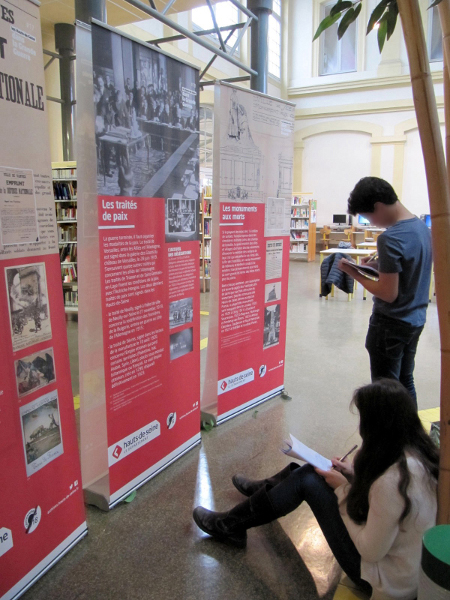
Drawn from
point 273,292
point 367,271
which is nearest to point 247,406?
point 273,292

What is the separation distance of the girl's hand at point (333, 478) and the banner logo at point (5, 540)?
3.72ft

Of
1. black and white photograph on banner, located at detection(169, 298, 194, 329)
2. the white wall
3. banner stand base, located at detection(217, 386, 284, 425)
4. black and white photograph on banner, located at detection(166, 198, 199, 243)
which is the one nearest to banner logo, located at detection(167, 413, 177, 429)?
black and white photograph on banner, located at detection(169, 298, 194, 329)

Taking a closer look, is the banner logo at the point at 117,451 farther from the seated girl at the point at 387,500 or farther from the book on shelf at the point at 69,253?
the book on shelf at the point at 69,253

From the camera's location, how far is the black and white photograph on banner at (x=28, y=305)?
4.91 feet

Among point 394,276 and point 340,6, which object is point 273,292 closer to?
point 394,276

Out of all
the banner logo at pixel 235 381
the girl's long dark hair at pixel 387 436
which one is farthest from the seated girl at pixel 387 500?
the banner logo at pixel 235 381

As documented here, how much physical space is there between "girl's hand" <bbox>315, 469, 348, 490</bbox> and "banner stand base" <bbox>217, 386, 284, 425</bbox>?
4.68ft

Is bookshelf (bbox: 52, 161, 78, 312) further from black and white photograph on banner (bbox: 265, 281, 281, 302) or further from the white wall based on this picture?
the white wall

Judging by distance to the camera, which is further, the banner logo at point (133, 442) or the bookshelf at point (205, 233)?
the bookshelf at point (205, 233)

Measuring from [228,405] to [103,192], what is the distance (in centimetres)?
180

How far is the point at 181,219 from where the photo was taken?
239 cm

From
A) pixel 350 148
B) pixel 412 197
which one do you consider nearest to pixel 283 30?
pixel 350 148

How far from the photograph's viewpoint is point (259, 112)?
9.81 feet

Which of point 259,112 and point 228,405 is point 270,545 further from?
point 259,112
